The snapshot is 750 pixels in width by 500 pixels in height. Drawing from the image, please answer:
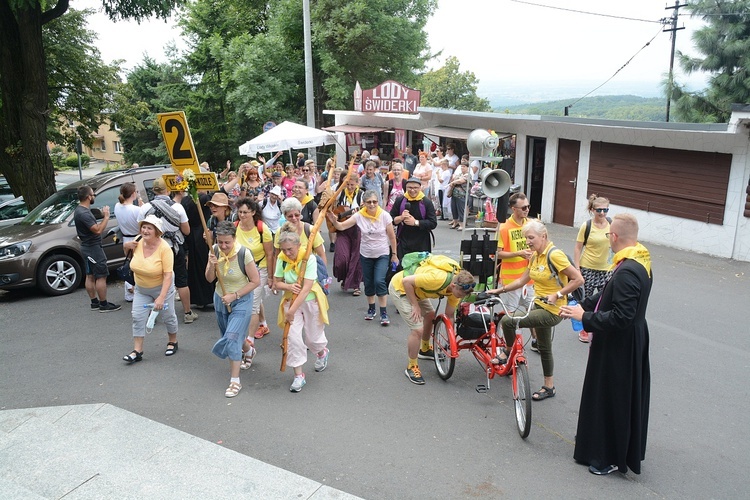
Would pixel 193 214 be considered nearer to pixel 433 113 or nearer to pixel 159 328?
pixel 159 328

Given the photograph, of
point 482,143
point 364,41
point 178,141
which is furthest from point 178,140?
point 364,41

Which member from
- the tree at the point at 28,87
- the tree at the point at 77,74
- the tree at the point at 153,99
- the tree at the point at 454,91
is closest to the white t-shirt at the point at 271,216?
the tree at the point at 28,87

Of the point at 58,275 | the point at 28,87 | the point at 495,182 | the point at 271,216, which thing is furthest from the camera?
the point at 28,87

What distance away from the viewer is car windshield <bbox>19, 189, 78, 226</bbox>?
10141 mm

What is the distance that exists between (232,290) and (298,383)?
1140 millimetres

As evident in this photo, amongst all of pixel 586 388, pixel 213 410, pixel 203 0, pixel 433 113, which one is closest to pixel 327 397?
pixel 213 410

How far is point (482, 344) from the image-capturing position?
19.8 feet

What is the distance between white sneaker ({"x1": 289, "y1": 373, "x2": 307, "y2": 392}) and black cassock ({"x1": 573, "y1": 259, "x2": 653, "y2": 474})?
2718 mm

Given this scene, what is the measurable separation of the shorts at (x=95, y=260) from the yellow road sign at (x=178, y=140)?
2.62 meters

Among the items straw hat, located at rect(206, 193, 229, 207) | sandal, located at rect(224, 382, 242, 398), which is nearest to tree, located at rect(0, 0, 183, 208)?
straw hat, located at rect(206, 193, 229, 207)

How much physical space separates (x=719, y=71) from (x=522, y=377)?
952 inches

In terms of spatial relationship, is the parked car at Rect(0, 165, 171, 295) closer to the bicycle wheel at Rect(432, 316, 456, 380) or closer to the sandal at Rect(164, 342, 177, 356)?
the sandal at Rect(164, 342, 177, 356)

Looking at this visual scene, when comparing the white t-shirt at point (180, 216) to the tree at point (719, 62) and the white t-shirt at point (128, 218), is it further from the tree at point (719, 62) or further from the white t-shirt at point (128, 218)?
the tree at point (719, 62)

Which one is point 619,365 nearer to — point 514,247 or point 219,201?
point 514,247
